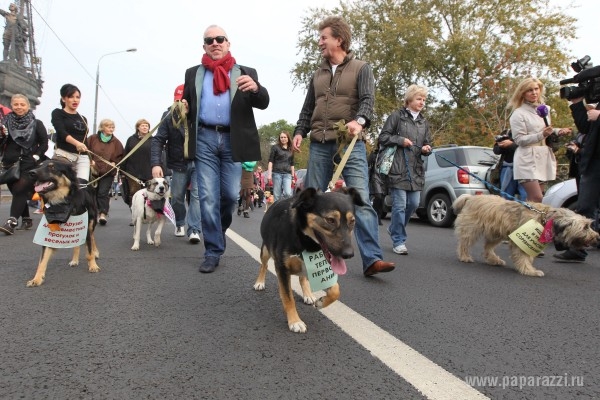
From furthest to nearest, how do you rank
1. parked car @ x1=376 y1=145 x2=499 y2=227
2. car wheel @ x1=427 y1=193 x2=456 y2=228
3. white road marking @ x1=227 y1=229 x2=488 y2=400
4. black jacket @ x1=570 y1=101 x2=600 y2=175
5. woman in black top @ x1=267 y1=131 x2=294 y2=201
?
Result: woman in black top @ x1=267 y1=131 x2=294 y2=201 → car wheel @ x1=427 y1=193 x2=456 y2=228 → parked car @ x1=376 y1=145 x2=499 y2=227 → black jacket @ x1=570 y1=101 x2=600 y2=175 → white road marking @ x1=227 y1=229 x2=488 y2=400

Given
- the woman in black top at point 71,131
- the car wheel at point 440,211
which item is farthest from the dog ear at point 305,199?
the car wheel at point 440,211

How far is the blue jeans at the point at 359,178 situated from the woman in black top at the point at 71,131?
3.93 meters

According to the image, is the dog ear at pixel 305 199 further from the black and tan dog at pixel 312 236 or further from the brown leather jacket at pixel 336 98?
the brown leather jacket at pixel 336 98

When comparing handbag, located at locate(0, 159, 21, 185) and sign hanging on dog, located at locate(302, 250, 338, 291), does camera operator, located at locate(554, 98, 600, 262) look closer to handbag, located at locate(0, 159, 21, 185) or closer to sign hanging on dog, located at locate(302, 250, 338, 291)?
sign hanging on dog, located at locate(302, 250, 338, 291)

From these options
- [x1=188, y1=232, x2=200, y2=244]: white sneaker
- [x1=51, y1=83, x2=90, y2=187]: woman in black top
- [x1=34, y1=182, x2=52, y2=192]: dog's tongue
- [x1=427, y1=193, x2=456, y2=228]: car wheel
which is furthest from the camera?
[x1=427, y1=193, x2=456, y2=228]: car wheel

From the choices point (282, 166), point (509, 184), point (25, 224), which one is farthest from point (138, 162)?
point (509, 184)

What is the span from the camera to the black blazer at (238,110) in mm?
4668

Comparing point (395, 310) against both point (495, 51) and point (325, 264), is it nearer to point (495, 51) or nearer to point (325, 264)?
point (325, 264)

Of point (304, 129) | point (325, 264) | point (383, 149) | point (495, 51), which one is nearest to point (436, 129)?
→ point (495, 51)

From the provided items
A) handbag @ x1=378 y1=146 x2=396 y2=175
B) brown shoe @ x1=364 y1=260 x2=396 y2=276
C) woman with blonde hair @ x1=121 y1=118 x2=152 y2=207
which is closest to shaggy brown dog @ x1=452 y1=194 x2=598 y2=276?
handbag @ x1=378 y1=146 x2=396 y2=175

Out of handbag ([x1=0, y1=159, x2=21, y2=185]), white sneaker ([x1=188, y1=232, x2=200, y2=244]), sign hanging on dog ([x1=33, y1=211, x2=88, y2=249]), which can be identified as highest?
handbag ([x1=0, y1=159, x2=21, y2=185])

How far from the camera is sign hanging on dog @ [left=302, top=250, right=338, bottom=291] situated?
9.50 feet

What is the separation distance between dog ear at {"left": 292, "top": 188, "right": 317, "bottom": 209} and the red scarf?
2.27 metres

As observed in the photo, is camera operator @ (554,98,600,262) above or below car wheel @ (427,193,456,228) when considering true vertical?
above
